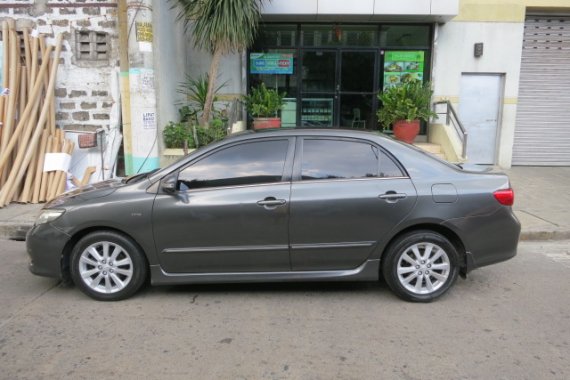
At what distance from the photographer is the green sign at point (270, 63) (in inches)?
472

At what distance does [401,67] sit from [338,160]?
8237mm

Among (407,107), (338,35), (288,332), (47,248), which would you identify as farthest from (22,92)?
(407,107)

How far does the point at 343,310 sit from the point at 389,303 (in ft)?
1.53

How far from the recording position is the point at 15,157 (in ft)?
27.8

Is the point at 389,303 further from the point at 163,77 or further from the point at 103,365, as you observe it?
the point at 163,77

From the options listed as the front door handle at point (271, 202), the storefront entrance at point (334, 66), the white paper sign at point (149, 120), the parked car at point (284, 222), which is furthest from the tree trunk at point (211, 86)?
the front door handle at point (271, 202)

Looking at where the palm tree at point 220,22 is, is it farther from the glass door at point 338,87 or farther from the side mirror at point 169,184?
the side mirror at point 169,184

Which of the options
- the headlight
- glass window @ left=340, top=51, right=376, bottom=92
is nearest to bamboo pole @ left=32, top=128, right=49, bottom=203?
the headlight

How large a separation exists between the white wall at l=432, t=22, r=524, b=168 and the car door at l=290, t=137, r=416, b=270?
8.16 meters

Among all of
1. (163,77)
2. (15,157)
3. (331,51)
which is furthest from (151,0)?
(331,51)

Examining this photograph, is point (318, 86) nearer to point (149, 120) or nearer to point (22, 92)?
point (149, 120)

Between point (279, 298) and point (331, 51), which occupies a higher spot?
point (331, 51)

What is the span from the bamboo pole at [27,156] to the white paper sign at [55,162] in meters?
0.27

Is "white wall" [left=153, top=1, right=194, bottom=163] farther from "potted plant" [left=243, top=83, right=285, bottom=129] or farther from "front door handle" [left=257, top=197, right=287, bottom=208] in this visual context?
"front door handle" [left=257, top=197, right=287, bottom=208]
